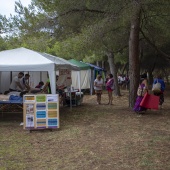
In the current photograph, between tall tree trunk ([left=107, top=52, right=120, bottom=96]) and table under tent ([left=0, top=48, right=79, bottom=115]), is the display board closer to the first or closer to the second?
table under tent ([left=0, top=48, right=79, bottom=115])

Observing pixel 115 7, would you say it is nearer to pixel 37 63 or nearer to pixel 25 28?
pixel 37 63

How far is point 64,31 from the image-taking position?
12.3 m

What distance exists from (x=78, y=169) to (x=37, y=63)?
4954 millimetres

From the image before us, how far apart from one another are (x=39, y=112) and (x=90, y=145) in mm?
2130

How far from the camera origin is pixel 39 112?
7.81 meters

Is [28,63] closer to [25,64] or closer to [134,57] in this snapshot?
[25,64]

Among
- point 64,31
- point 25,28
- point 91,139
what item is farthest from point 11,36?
point 91,139

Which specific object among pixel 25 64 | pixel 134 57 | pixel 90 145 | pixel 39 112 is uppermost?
pixel 134 57

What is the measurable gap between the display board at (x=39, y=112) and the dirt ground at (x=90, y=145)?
0.21 metres

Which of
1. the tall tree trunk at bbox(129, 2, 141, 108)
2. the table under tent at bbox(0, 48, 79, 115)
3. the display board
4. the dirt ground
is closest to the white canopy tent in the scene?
the table under tent at bbox(0, 48, 79, 115)

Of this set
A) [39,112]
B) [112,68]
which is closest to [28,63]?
[39,112]

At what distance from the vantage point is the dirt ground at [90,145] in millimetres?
5012

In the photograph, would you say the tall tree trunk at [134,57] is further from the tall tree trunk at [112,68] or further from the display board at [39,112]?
the tall tree trunk at [112,68]

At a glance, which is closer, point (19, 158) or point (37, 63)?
Answer: point (19, 158)
